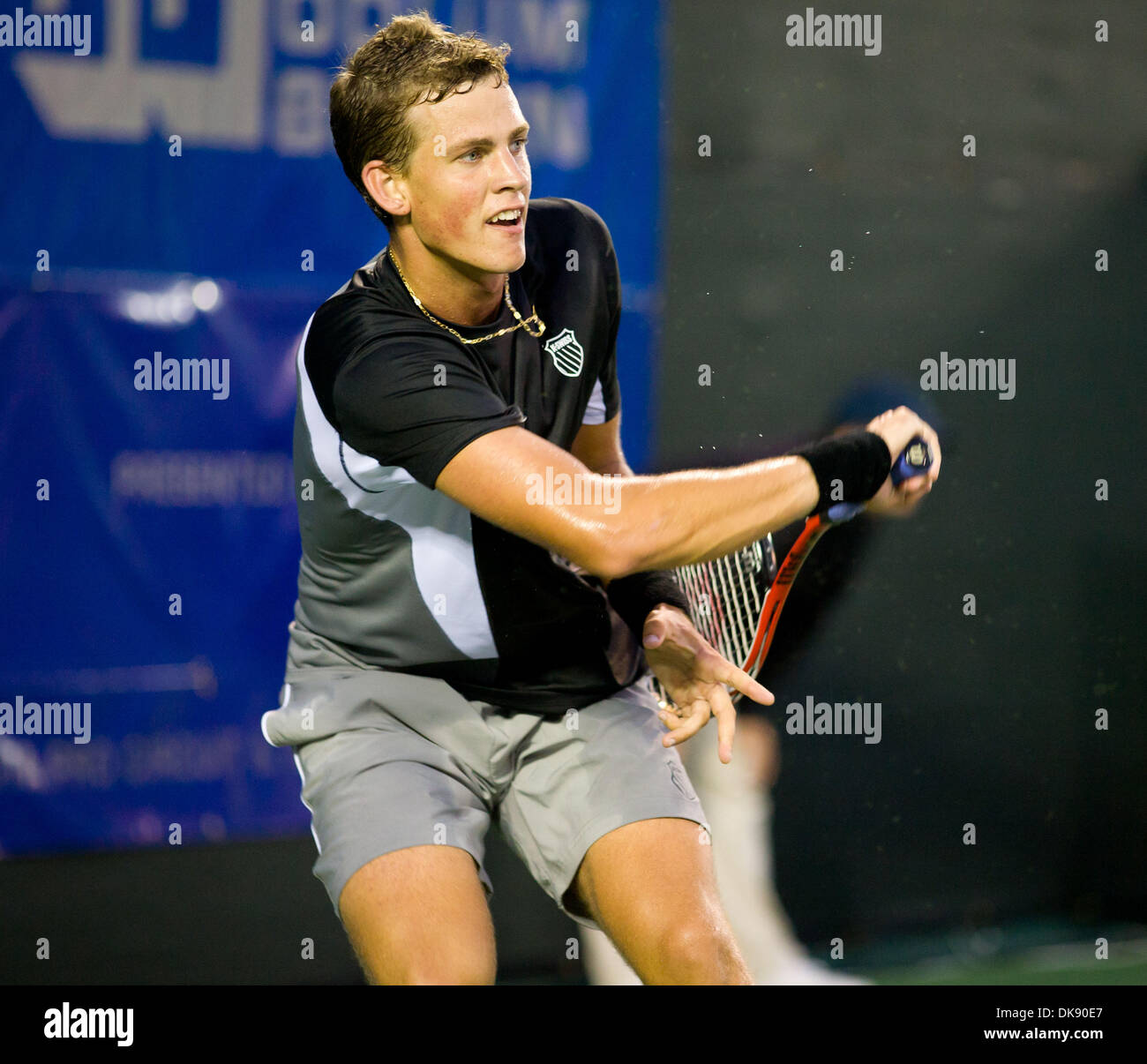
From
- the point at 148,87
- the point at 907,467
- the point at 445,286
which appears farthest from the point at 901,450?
the point at 148,87

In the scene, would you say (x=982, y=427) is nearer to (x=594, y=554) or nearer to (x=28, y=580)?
(x=594, y=554)

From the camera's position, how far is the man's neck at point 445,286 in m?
2.22

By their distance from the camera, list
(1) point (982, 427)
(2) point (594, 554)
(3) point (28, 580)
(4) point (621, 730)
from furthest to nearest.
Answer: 1. (1) point (982, 427)
2. (3) point (28, 580)
3. (4) point (621, 730)
4. (2) point (594, 554)

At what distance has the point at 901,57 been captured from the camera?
3770mm

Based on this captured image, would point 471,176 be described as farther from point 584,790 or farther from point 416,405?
point 584,790

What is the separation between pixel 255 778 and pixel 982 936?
2.17 metres
